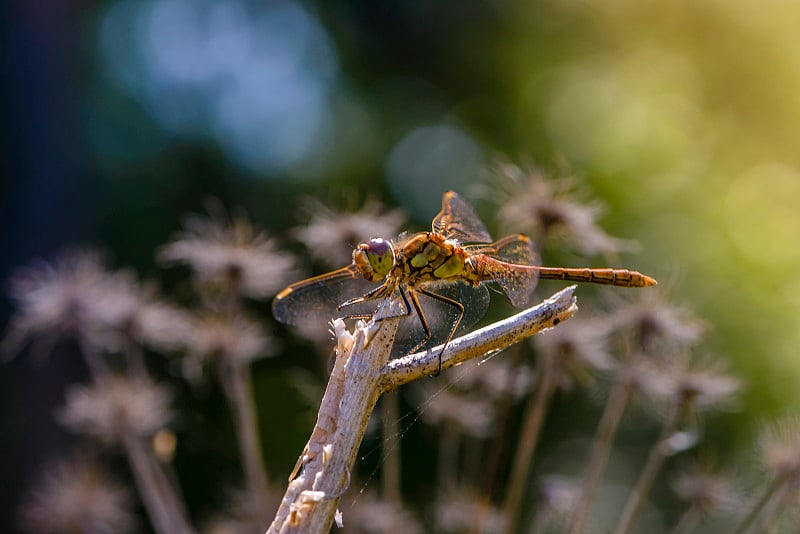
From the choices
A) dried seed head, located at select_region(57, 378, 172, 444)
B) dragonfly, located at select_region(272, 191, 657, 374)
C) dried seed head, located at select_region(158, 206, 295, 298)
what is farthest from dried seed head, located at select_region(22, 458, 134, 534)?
dragonfly, located at select_region(272, 191, 657, 374)

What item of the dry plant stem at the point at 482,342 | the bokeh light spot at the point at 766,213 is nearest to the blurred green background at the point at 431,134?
the bokeh light spot at the point at 766,213

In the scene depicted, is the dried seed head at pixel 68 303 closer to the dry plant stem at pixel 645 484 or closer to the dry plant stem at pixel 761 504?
the dry plant stem at pixel 645 484

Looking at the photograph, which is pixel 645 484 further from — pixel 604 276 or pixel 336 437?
pixel 336 437

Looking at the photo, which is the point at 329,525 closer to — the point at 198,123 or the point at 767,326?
the point at 767,326

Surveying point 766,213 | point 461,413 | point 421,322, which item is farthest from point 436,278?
point 766,213

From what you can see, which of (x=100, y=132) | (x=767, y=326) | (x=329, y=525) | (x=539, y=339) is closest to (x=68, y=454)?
(x=100, y=132)

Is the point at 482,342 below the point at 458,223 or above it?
below

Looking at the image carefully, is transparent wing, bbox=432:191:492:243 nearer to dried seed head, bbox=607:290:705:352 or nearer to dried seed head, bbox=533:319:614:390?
dried seed head, bbox=533:319:614:390
